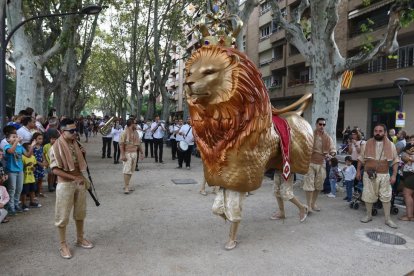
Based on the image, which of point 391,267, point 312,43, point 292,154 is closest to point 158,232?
point 292,154

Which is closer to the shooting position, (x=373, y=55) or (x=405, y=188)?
(x=405, y=188)

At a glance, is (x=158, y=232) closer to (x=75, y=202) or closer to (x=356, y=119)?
(x=75, y=202)

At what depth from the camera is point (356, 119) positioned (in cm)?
2259

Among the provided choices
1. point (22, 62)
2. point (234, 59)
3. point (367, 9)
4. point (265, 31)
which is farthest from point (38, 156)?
point (265, 31)

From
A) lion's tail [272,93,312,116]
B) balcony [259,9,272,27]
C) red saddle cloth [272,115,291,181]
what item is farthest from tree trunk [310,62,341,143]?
balcony [259,9,272,27]

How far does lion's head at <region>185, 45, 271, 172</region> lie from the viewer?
12.6ft

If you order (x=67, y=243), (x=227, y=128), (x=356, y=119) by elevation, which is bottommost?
(x=67, y=243)

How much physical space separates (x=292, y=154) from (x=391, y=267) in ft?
6.75

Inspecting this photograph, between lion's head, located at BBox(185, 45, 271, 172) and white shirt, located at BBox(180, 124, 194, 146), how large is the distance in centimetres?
698

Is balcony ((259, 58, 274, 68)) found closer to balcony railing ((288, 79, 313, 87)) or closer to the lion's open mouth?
balcony railing ((288, 79, 313, 87))

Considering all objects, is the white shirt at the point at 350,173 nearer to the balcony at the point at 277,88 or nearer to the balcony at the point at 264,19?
the balcony at the point at 277,88

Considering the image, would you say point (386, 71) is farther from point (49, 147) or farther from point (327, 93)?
point (49, 147)

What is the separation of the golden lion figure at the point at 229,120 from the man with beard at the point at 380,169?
82.3 inches

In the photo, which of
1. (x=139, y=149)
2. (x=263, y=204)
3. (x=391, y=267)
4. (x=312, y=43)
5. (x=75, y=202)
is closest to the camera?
(x=391, y=267)
